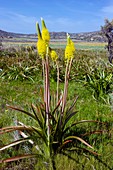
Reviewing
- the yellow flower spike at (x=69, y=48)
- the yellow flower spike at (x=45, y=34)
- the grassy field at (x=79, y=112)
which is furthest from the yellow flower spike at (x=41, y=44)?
the grassy field at (x=79, y=112)

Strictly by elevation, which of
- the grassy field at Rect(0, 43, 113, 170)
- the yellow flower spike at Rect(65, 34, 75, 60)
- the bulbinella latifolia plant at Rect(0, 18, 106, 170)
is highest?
the yellow flower spike at Rect(65, 34, 75, 60)

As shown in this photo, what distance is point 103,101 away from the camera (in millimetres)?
6457

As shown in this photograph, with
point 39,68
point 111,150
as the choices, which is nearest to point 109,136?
point 111,150

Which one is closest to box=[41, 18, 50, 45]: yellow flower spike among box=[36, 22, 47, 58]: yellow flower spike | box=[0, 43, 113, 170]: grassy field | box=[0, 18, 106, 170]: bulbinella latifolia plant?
box=[36, 22, 47, 58]: yellow flower spike

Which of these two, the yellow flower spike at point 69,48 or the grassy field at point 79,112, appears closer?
the yellow flower spike at point 69,48

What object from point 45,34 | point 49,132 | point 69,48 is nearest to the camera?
point 45,34

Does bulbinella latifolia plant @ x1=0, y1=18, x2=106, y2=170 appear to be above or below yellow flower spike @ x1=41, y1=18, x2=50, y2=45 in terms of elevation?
below

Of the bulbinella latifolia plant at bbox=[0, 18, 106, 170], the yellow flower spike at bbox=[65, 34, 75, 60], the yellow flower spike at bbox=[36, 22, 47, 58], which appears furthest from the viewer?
the bulbinella latifolia plant at bbox=[0, 18, 106, 170]

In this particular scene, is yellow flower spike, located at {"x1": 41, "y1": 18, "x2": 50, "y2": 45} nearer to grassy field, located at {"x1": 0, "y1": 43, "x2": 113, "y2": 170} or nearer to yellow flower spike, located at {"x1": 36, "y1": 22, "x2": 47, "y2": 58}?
yellow flower spike, located at {"x1": 36, "y1": 22, "x2": 47, "y2": 58}

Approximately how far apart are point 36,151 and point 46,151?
140mm

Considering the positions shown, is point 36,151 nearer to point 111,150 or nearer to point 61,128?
point 61,128

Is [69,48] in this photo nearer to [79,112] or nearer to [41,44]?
[41,44]

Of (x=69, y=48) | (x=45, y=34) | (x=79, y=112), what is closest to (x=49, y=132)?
(x=69, y=48)

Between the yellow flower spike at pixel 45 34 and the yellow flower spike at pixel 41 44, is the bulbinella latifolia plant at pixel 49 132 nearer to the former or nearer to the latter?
the yellow flower spike at pixel 41 44
